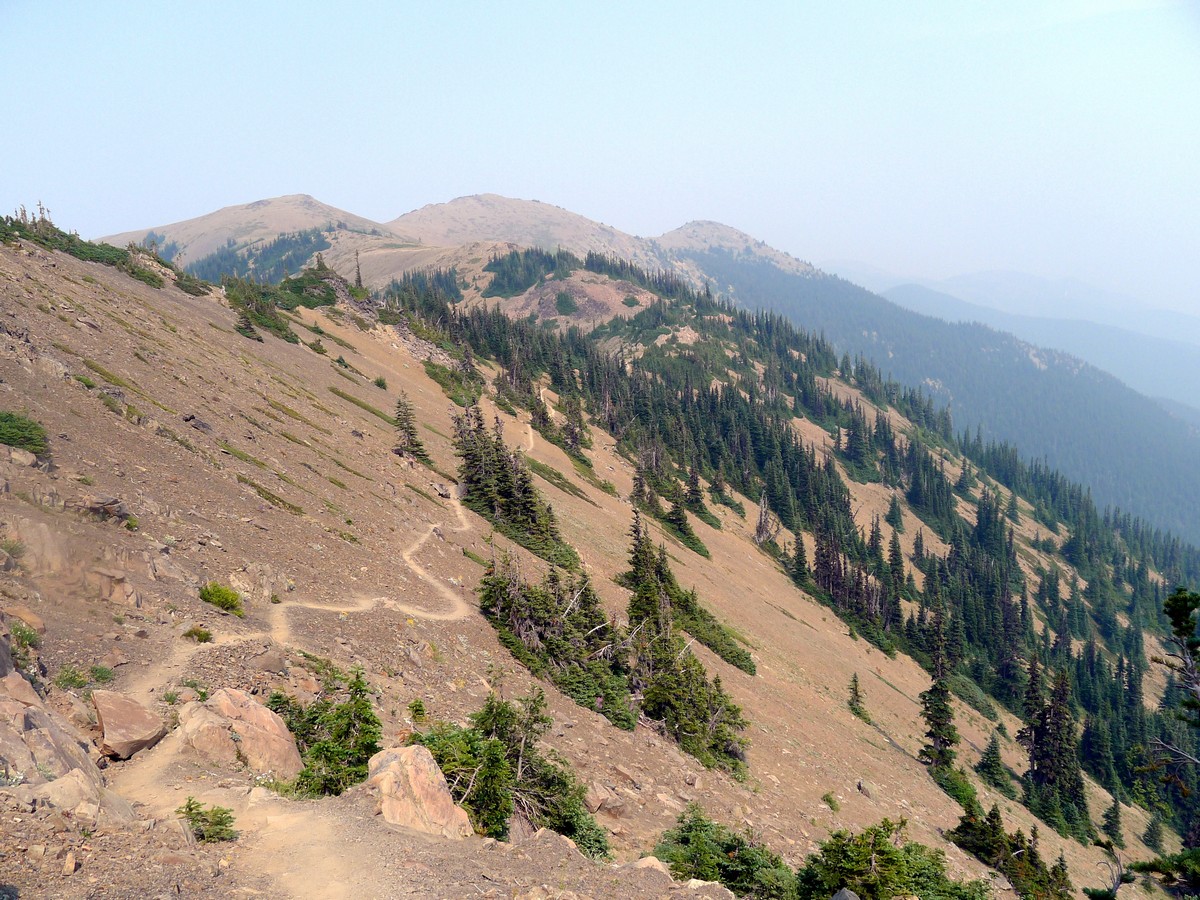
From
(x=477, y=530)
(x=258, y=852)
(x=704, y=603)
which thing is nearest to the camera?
(x=258, y=852)

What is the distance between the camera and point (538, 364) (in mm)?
152500

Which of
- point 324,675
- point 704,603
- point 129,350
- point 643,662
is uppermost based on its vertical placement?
point 129,350

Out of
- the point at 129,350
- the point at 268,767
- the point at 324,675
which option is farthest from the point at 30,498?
the point at 129,350

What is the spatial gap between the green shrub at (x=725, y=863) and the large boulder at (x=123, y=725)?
44.8 ft

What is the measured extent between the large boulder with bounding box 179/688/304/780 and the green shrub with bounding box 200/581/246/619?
242 inches

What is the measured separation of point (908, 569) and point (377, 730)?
150404 millimetres

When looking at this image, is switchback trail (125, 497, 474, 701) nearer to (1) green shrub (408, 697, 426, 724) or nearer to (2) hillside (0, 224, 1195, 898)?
(2) hillside (0, 224, 1195, 898)

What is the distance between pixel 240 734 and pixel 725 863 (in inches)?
544

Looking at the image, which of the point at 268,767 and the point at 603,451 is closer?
the point at 268,767

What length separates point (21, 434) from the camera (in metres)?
23.5

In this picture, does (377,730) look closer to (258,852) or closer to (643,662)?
(258,852)

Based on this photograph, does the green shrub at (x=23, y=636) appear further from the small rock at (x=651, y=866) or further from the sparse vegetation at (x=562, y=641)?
the sparse vegetation at (x=562, y=641)

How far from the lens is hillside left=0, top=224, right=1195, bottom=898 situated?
1376 centimetres

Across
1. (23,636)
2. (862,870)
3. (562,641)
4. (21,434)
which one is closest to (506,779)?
(862,870)
